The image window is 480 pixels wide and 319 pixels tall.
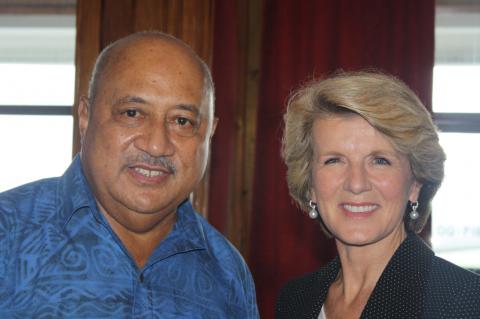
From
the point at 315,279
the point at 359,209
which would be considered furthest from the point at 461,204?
the point at 359,209

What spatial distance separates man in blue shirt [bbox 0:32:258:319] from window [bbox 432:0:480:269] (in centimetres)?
287

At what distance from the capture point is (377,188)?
186 centimetres

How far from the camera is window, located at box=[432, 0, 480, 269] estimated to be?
4.29 metres

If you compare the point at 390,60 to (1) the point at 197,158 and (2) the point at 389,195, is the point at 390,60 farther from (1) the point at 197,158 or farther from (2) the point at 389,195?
(1) the point at 197,158

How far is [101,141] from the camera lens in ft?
5.64

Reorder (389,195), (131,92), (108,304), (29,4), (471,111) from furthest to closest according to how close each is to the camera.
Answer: (29,4)
(471,111)
(389,195)
(131,92)
(108,304)

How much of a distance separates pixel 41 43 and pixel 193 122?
11.2ft

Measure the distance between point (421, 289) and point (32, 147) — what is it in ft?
11.9

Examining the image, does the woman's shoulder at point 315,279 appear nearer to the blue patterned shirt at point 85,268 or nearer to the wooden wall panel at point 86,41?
the blue patterned shirt at point 85,268

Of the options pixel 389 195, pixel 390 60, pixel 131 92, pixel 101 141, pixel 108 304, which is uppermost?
pixel 390 60

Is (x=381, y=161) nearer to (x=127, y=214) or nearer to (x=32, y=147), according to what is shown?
(x=127, y=214)

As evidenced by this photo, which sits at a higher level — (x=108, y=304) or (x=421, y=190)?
(x=421, y=190)

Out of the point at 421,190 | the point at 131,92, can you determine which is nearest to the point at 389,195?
the point at 421,190

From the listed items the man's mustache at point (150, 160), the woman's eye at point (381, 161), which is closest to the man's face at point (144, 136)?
the man's mustache at point (150, 160)
